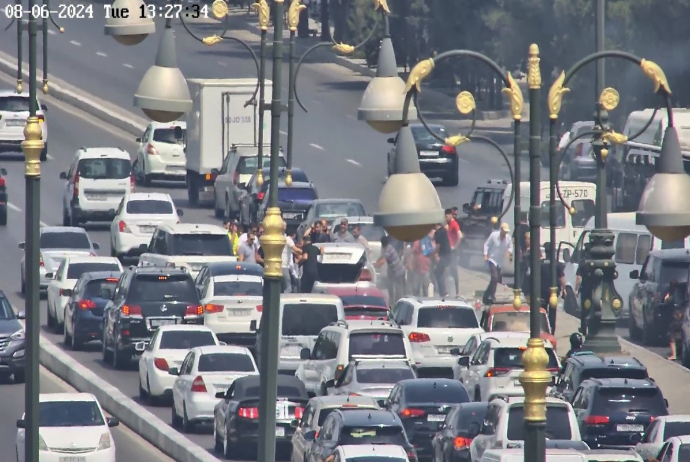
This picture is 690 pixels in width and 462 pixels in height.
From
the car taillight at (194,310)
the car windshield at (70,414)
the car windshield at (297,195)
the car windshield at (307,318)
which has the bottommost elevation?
the car windshield at (70,414)

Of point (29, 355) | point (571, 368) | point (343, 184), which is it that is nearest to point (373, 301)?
point (571, 368)

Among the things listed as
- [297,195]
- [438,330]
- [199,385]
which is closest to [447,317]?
[438,330]

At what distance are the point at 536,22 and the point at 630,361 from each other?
35264mm

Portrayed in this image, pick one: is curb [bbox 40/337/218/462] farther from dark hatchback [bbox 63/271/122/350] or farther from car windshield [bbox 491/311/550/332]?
car windshield [bbox 491/311/550/332]

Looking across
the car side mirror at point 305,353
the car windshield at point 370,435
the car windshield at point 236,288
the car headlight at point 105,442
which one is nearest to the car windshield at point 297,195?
the car windshield at point 236,288

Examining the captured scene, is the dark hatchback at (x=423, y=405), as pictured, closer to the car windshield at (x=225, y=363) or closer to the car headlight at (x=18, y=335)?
the car windshield at (x=225, y=363)

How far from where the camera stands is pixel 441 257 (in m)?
37.8

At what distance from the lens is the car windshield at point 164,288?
34406 millimetres

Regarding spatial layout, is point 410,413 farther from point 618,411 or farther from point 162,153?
point 162,153

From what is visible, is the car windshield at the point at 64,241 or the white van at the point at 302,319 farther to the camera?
the car windshield at the point at 64,241

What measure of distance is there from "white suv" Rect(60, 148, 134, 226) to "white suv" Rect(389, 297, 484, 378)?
17351 mm

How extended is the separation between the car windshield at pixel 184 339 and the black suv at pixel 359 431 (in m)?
7.76

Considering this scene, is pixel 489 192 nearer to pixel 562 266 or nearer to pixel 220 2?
pixel 562 266

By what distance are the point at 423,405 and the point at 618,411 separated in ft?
9.13
